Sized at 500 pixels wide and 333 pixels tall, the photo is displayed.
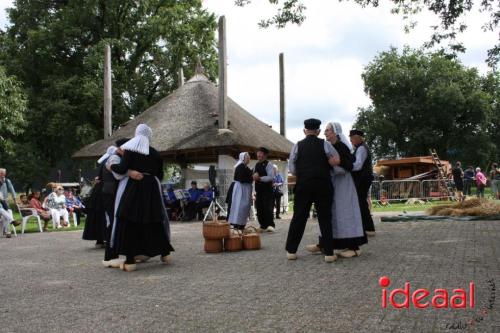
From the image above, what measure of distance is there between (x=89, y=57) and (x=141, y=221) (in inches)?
1013

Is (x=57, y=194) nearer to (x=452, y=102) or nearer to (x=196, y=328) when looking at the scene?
(x=196, y=328)

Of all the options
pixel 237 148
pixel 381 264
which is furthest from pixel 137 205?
pixel 237 148

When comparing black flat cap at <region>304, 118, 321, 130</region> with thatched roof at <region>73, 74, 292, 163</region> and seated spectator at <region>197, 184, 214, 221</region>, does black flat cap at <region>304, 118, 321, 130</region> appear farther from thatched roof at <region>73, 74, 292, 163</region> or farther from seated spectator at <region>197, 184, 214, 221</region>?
seated spectator at <region>197, 184, 214, 221</region>

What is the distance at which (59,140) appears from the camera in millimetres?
33656

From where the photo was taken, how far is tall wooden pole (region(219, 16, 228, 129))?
20.0 m

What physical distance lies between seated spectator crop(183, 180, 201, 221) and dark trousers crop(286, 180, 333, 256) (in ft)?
37.1

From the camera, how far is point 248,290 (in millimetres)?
5727

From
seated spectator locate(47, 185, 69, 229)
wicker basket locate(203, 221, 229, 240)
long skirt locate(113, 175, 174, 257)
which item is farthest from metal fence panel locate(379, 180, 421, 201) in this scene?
long skirt locate(113, 175, 174, 257)

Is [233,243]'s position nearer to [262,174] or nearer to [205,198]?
[262,174]

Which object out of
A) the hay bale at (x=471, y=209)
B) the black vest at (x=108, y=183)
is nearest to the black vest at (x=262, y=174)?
the black vest at (x=108, y=183)

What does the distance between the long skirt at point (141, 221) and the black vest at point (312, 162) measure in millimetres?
2121

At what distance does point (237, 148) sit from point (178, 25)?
652 inches

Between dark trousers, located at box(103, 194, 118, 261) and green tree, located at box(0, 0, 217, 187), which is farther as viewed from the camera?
green tree, located at box(0, 0, 217, 187)

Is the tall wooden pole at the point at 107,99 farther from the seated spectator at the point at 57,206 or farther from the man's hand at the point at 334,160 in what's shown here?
the man's hand at the point at 334,160
